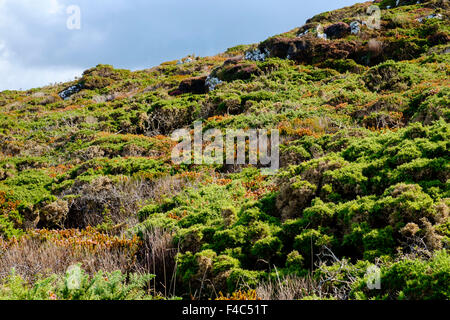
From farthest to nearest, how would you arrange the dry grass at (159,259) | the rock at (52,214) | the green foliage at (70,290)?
1. the rock at (52,214)
2. the dry grass at (159,259)
3. the green foliage at (70,290)

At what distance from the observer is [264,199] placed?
205 inches

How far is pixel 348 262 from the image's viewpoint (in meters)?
3.58

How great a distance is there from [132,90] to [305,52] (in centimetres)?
1495

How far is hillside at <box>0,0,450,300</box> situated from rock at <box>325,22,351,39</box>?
155 inches

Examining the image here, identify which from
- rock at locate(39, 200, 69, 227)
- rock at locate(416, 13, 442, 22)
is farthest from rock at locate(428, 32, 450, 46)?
rock at locate(39, 200, 69, 227)

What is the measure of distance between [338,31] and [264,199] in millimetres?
19827

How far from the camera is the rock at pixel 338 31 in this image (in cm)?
2127

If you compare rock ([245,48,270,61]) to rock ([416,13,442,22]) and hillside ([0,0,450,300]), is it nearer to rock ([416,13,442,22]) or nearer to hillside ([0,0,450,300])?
hillside ([0,0,450,300])

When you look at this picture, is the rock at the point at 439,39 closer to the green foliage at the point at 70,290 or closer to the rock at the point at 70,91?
the green foliage at the point at 70,290

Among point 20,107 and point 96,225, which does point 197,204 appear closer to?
point 96,225

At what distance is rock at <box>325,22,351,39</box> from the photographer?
21.3m

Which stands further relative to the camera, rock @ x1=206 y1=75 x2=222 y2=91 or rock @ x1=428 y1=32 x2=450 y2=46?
rock @ x1=206 y1=75 x2=222 y2=91

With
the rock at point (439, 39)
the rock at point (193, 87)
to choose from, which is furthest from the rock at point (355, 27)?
the rock at point (193, 87)

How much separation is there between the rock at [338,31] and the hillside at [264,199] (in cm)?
394
